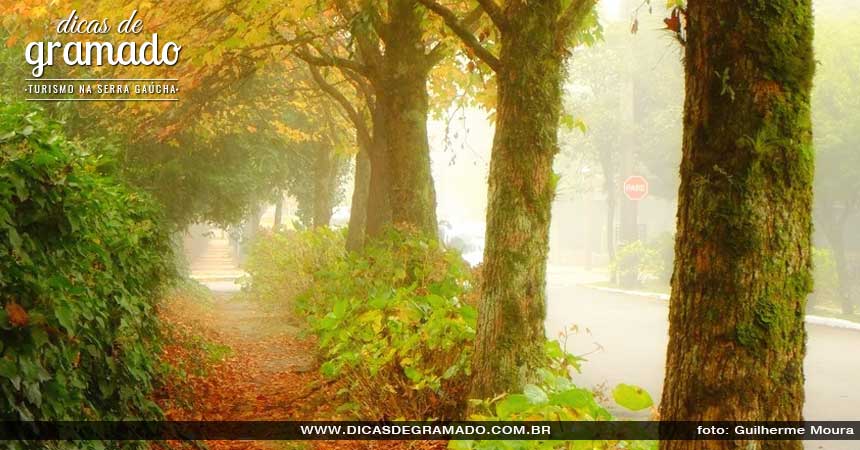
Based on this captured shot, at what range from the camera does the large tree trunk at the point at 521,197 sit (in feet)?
21.4

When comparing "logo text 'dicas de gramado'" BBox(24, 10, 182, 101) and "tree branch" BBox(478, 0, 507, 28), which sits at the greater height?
"logo text 'dicas de gramado'" BBox(24, 10, 182, 101)

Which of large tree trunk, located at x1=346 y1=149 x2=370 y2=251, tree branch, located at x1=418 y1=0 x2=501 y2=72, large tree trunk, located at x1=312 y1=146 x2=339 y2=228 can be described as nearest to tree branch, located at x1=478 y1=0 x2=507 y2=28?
tree branch, located at x1=418 y1=0 x2=501 y2=72

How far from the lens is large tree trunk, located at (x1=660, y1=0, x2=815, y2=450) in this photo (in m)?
3.46

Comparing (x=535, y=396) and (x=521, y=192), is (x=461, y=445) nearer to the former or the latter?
(x=535, y=396)

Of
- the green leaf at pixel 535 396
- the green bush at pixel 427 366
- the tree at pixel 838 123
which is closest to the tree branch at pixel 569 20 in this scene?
the green bush at pixel 427 366

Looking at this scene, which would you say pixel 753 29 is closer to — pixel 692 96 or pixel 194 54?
pixel 692 96

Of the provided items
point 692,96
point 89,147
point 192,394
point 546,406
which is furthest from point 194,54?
point 692,96

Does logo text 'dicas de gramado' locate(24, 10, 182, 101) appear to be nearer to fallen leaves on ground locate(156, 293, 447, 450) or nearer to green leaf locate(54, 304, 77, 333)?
fallen leaves on ground locate(156, 293, 447, 450)

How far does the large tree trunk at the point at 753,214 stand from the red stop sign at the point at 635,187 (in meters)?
27.0

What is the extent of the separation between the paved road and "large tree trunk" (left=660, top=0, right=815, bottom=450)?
18.9 feet

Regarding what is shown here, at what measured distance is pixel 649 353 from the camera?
1359 centimetres

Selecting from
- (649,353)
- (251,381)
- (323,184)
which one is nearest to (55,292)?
(251,381)

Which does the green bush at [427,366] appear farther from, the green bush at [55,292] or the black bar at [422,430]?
the green bush at [55,292]

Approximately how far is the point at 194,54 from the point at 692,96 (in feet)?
28.6
